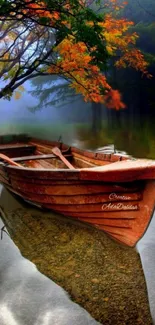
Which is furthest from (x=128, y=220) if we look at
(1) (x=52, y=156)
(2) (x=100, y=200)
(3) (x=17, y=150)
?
(3) (x=17, y=150)

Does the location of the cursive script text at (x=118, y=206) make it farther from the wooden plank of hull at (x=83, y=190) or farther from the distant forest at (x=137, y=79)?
the distant forest at (x=137, y=79)

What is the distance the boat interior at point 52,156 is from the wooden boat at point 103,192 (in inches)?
4.9

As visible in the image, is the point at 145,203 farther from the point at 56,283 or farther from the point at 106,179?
the point at 56,283

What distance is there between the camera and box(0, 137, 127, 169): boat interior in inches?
303

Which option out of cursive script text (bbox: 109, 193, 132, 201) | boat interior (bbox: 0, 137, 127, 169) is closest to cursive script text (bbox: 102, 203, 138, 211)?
cursive script text (bbox: 109, 193, 132, 201)

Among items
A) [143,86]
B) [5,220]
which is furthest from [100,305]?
[143,86]

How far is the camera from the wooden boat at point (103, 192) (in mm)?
5039

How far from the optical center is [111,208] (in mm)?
5543

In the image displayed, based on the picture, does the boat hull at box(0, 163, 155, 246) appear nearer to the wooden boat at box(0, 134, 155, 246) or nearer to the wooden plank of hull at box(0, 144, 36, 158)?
the wooden boat at box(0, 134, 155, 246)

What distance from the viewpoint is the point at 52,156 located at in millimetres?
8633

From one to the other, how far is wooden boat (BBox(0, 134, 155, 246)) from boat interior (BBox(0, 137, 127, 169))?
12 centimetres

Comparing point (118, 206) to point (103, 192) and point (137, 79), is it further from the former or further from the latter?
point (137, 79)

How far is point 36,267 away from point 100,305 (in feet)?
4.29

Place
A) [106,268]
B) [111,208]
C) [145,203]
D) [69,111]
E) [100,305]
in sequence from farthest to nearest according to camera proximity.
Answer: [69,111] → [111,208] → [145,203] → [106,268] → [100,305]
